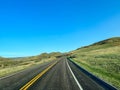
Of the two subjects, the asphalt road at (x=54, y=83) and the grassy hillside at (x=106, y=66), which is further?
the grassy hillside at (x=106, y=66)

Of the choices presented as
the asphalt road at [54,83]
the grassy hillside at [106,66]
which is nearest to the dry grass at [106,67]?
the grassy hillside at [106,66]

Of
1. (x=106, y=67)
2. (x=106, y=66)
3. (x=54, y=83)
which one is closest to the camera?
(x=54, y=83)

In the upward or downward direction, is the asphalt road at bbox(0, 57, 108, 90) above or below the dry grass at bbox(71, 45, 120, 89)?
below

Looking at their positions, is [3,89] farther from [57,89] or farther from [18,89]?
[57,89]

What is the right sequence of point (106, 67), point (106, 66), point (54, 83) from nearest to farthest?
1. point (54, 83)
2. point (106, 67)
3. point (106, 66)

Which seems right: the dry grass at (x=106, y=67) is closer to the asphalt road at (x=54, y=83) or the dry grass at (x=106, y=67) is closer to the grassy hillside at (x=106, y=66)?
the grassy hillside at (x=106, y=66)

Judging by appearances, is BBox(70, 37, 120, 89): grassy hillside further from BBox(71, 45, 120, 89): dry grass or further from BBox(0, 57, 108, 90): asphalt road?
BBox(0, 57, 108, 90): asphalt road

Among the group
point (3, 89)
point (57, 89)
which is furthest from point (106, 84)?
point (3, 89)

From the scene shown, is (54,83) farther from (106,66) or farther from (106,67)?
(106,66)

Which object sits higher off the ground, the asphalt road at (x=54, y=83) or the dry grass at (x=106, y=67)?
the dry grass at (x=106, y=67)

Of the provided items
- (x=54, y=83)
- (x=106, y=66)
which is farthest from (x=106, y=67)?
(x=54, y=83)

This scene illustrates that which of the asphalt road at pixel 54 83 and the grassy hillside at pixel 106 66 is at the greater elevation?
the grassy hillside at pixel 106 66

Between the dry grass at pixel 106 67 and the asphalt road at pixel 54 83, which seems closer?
the asphalt road at pixel 54 83

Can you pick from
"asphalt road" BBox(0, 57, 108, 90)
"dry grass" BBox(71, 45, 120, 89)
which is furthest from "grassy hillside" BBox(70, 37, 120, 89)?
"asphalt road" BBox(0, 57, 108, 90)
